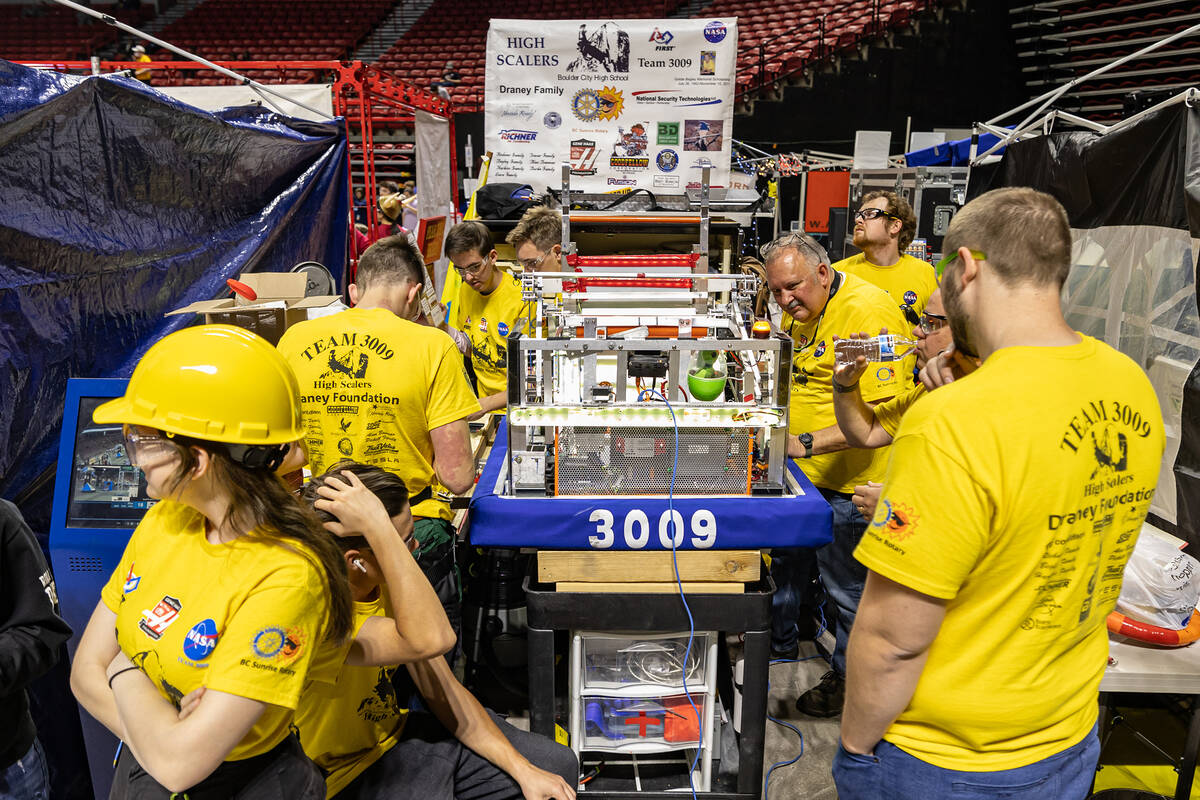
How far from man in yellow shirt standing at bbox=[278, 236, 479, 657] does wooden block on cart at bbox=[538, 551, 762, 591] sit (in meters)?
0.58

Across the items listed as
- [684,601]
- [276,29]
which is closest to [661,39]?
[684,601]

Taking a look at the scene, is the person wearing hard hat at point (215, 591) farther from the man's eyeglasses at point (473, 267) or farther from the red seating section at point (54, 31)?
the red seating section at point (54, 31)

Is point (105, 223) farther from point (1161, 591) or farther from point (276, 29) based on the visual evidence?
point (276, 29)

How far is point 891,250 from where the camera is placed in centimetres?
479

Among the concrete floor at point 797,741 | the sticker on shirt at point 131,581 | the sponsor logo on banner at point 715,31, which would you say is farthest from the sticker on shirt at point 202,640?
the sponsor logo on banner at point 715,31

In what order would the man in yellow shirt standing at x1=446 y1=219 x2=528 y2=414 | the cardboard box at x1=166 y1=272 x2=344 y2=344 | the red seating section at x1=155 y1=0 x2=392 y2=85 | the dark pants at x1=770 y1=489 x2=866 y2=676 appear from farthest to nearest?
the red seating section at x1=155 y1=0 x2=392 y2=85 < the man in yellow shirt standing at x1=446 y1=219 x2=528 y2=414 < the cardboard box at x1=166 y1=272 x2=344 y2=344 < the dark pants at x1=770 y1=489 x2=866 y2=676

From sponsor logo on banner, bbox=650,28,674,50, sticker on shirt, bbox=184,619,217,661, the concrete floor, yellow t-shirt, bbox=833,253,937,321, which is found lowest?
the concrete floor

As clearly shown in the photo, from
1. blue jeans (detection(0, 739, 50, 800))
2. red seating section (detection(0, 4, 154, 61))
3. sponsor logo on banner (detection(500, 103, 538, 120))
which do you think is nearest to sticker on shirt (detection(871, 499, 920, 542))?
blue jeans (detection(0, 739, 50, 800))

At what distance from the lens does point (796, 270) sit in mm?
3254

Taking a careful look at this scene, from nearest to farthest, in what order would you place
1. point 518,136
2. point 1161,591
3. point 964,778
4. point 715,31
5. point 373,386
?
point 964,778
point 1161,591
point 373,386
point 715,31
point 518,136

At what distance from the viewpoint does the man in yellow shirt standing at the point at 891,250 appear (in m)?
4.66

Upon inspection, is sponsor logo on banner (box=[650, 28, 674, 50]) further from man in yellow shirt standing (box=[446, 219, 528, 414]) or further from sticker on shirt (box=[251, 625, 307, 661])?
sticker on shirt (box=[251, 625, 307, 661])

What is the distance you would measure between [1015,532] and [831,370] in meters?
1.99

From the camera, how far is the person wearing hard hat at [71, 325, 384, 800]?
4.55ft
